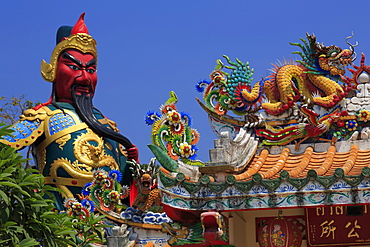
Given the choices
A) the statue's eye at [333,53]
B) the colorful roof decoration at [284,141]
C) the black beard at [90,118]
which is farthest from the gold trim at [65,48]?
the statue's eye at [333,53]

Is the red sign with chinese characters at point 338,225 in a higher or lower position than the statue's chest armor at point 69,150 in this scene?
lower

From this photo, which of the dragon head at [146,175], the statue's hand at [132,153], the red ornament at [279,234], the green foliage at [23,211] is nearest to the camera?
the green foliage at [23,211]

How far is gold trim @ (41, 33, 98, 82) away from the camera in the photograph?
17.4m

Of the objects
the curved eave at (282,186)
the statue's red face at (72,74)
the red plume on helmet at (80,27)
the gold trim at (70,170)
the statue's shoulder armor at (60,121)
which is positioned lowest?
the curved eave at (282,186)

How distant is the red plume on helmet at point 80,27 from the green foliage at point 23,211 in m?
8.90

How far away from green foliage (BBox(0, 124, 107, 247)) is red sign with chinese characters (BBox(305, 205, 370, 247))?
3115 mm

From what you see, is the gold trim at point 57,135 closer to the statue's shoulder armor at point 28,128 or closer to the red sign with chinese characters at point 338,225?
the statue's shoulder armor at point 28,128

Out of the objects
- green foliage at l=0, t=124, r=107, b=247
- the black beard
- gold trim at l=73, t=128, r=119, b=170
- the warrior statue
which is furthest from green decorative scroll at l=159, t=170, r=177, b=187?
the black beard

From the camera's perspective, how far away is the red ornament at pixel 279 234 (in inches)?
405

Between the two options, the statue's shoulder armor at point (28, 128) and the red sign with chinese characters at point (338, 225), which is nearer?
the red sign with chinese characters at point (338, 225)

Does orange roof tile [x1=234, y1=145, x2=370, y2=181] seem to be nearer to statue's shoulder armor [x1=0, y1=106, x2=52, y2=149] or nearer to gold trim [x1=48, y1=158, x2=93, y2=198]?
gold trim [x1=48, y1=158, x2=93, y2=198]

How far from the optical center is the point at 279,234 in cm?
1034

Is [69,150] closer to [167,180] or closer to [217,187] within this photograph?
[167,180]

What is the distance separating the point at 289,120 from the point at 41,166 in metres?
7.11
